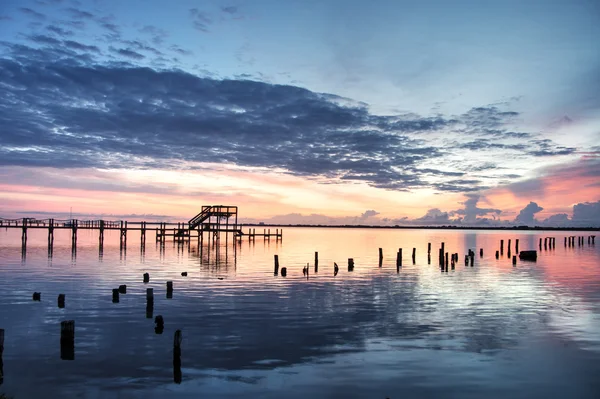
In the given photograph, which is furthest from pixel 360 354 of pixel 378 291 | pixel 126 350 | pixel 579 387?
pixel 378 291

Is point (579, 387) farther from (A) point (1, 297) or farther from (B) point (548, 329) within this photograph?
(A) point (1, 297)

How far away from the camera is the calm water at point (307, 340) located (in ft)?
40.4

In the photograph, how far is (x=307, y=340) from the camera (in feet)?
54.5

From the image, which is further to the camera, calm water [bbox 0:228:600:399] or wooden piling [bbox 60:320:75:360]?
wooden piling [bbox 60:320:75:360]

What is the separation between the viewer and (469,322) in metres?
19.8

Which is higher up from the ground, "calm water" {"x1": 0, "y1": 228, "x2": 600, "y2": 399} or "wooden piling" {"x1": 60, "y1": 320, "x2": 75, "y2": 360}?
Answer: "wooden piling" {"x1": 60, "y1": 320, "x2": 75, "y2": 360}

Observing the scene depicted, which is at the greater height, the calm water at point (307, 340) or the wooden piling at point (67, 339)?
the wooden piling at point (67, 339)

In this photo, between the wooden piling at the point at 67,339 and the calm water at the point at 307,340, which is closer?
the calm water at the point at 307,340

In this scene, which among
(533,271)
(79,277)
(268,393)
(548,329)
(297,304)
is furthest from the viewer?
(533,271)

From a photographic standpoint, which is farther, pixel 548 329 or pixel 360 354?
pixel 548 329

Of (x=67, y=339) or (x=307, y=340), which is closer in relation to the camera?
(x=67, y=339)

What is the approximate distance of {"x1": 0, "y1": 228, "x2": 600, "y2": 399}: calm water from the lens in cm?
1232

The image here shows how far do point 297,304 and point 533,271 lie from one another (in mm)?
27980

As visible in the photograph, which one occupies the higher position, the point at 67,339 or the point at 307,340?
the point at 67,339
